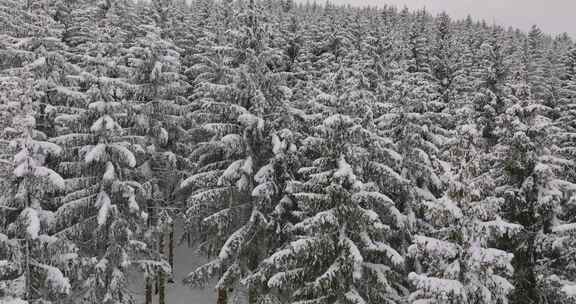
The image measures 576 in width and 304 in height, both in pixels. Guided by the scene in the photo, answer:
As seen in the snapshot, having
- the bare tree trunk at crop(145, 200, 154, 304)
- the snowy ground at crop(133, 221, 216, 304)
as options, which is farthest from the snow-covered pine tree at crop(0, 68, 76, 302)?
the snowy ground at crop(133, 221, 216, 304)

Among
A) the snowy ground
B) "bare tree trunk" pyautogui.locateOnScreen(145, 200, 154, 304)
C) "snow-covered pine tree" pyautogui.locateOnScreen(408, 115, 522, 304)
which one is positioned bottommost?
the snowy ground

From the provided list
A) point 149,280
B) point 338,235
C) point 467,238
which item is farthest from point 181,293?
point 467,238

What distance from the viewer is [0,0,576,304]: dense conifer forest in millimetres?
14539

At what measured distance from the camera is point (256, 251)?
2061cm

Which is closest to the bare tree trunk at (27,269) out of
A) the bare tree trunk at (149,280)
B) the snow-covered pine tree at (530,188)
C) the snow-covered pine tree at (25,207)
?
the snow-covered pine tree at (25,207)

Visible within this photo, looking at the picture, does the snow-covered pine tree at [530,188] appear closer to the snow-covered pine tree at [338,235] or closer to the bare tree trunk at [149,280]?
the snow-covered pine tree at [338,235]

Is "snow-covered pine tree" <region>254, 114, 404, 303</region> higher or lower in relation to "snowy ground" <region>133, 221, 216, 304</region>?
higher

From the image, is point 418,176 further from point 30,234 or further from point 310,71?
point 30,234

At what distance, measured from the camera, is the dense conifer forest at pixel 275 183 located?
47.7ft

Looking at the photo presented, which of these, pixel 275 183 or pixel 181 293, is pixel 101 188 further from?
pixel 181 293

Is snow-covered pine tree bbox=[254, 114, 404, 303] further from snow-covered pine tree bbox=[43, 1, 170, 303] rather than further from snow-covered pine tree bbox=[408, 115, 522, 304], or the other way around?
snow-covered pine tree bbox=[43, 1, 170, 303]

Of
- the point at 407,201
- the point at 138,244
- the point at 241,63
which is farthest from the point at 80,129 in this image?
the point at 407,201

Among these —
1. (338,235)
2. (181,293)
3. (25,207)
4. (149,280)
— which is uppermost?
(25,207)

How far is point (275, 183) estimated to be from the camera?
66.4 ft
